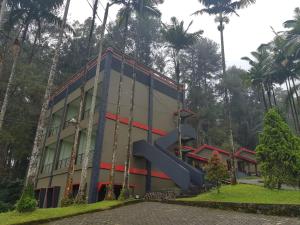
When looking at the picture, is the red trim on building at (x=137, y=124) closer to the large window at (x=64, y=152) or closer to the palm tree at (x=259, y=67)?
the large window at (x=64, y=152)

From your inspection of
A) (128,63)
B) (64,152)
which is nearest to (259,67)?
(128,63)

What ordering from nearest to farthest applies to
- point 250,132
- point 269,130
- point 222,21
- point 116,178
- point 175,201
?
point 175,201 < point 269,130 < point 116,178 < point 222,21 < point 250,132

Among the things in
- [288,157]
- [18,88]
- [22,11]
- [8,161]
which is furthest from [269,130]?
[8,161]

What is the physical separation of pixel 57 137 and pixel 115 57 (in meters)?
10.3

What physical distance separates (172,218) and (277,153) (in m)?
8.53

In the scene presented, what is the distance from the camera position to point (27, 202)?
1277 cm

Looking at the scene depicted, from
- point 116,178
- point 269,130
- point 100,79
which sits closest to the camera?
point 269,130

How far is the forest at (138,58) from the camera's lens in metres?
23.8

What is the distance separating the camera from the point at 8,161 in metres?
36.7

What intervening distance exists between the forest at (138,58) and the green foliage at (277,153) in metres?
3.54

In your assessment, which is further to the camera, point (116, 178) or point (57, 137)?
point (57, 137)

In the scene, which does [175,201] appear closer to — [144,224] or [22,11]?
[144,224]

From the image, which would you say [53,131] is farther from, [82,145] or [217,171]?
[217,171]

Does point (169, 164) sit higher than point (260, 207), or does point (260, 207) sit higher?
point (169, 164)
